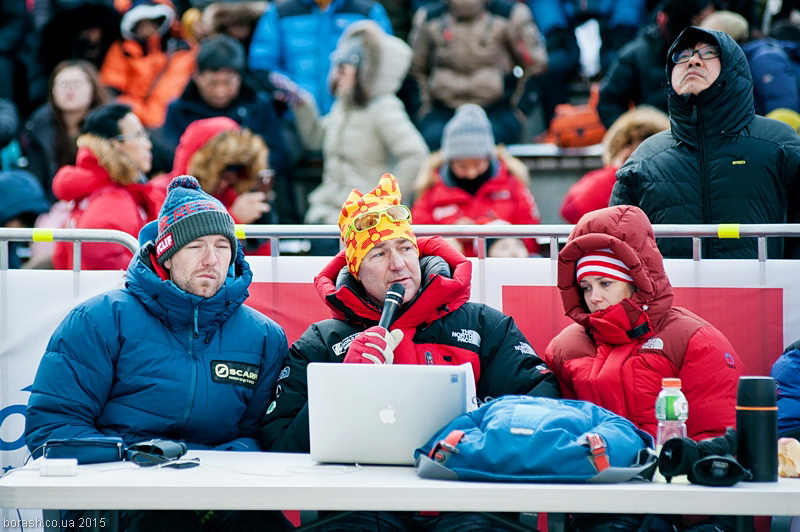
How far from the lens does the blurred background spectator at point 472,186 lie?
297 inches

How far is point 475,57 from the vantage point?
9.07 metres

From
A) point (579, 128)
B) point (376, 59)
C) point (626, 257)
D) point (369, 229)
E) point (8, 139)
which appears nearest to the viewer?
point (626, 257)

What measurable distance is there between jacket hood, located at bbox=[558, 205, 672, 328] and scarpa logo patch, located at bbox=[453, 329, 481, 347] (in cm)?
40

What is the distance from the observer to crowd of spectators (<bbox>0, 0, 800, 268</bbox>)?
24.7 ft

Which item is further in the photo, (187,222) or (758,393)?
(187,222)

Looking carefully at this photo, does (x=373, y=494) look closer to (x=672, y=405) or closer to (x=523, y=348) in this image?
(x=672, y=405)

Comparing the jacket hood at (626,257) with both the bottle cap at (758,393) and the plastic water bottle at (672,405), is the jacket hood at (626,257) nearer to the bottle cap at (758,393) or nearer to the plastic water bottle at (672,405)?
the plastic water bottle at (672,405)

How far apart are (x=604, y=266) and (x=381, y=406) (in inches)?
50.0

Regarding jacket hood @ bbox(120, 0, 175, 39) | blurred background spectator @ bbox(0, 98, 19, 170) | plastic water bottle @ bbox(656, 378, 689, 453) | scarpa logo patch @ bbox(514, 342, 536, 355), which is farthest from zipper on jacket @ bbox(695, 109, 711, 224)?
blurred background spectator @ bbox(0, 98, 19, 170)

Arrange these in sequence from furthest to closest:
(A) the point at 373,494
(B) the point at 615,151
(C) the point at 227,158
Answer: (C) the point at 227,158
(B) the point at 615,151
(A) the point at 373,494

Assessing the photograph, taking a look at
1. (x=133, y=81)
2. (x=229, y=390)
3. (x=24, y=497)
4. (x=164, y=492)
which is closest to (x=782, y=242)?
(x=229, y=390)

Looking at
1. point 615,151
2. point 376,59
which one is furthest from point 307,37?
point 615,151

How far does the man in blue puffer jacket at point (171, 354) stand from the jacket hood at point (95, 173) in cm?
214

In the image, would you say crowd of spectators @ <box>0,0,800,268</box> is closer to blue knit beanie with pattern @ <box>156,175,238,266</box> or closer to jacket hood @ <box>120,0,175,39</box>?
jacket hood @ <box>120,0,175,39</box>
